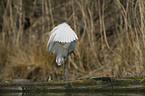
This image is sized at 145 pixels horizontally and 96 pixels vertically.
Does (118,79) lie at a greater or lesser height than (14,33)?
lesser

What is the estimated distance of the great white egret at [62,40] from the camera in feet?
10.9

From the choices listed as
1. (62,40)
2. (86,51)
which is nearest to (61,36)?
(62,40)

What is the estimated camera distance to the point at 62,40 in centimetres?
329

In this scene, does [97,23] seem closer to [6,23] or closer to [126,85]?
[6,23]

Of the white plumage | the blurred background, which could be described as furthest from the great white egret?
the blurred background

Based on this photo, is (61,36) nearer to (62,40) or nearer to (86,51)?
(62,40)

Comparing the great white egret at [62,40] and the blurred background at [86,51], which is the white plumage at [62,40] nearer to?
the great white egret at [62,40]

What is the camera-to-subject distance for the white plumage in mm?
3332

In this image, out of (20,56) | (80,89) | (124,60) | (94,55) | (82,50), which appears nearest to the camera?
(80,89)

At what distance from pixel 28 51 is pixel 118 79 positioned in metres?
3.91

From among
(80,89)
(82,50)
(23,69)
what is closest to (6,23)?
(23,69)

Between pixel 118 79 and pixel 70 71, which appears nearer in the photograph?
pixel 118 79

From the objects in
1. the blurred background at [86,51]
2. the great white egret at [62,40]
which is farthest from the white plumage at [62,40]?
the blurred background at [86,51]

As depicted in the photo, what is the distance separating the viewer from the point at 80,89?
3369 mm
